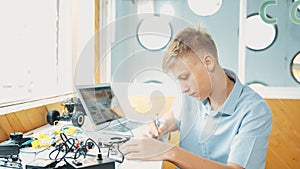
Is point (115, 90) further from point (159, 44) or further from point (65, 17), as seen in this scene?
point (65, 17)

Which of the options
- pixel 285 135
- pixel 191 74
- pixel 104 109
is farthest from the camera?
pixel 285 135

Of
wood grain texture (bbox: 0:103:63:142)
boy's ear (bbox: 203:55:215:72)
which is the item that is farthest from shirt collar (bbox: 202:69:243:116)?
wood grain texture (bbox: 0:103:63:142)

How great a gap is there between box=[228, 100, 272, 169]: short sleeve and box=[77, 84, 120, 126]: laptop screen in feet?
1.64

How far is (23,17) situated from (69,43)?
0.52 meters

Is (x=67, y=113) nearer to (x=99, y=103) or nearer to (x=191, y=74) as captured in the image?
(x=99, y=103)

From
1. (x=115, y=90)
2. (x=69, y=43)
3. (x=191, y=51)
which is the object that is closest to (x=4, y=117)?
(x=115, y=90)

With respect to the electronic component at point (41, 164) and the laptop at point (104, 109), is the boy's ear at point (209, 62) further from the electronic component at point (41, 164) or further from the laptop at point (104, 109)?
the electronic component at point (41, 164)

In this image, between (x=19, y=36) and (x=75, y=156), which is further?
(x=19, y=36)

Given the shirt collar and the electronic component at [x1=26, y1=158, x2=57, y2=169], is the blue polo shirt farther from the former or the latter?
the electronic component at [x1=26, y1=158, x2=57, y2=169]

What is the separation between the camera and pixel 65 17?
221 centimetres

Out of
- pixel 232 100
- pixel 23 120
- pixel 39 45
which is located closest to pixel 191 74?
pixel 232 100

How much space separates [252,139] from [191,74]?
269 mm

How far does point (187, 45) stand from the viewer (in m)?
1.01

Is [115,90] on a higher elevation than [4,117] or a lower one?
higher
